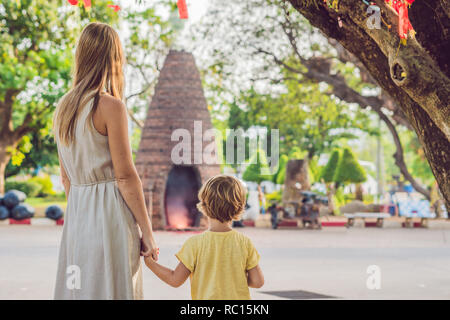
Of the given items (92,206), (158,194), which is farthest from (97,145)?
(158,194)

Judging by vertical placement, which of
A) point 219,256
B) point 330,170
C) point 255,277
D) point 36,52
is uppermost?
point 36,52

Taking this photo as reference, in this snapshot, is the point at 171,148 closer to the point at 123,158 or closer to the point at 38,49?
the point at 38,49

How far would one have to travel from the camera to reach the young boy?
354 centimetres

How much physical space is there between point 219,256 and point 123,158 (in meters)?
0.72

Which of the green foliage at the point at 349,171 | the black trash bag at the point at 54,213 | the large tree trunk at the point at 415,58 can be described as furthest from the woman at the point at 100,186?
the green foliage at the point at 349,171

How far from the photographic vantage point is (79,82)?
328 centimetres

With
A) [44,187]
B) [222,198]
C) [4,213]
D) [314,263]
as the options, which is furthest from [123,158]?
[44,187]

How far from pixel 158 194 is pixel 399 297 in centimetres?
A: 1094

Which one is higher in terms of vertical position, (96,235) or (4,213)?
(4,213)

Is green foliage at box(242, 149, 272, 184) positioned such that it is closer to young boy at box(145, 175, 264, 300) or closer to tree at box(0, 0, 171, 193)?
tree at box(0, 0, 171, 193)

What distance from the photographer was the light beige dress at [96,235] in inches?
126

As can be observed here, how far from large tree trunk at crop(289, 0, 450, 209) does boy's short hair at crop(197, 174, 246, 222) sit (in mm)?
1799

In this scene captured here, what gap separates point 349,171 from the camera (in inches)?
1133

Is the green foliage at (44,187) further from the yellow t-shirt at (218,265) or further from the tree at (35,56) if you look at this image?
the yellow t-shirt at (218,265)
